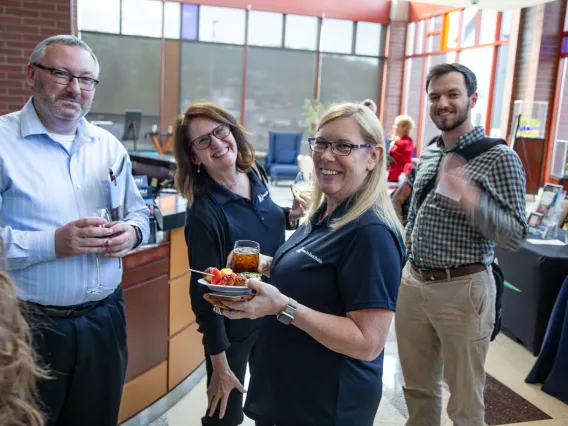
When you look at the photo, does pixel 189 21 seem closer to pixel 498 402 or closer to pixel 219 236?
pixel 498 402

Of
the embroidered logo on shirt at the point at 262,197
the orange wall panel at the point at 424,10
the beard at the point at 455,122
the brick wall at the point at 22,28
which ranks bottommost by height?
the embroidered logo on shirt at the point at 262,197

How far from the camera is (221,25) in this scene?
14.2 metres

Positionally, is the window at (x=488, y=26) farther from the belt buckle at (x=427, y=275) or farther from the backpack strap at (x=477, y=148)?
the belt buckle at (x=427, y=275)

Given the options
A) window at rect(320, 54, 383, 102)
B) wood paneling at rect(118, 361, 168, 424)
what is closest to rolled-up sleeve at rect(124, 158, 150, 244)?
wood paneling at rect(118, 361, 168, 424)

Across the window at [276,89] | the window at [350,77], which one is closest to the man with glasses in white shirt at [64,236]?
the window at [276,89]

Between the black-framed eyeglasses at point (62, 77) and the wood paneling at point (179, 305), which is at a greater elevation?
the black-framed eyeglasses at point (62, 77)

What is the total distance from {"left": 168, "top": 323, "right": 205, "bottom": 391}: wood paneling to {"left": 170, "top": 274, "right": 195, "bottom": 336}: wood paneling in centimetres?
6

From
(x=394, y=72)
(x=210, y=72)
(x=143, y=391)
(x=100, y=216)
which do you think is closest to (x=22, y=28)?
(x=143, y=391)

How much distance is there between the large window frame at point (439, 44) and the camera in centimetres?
1143

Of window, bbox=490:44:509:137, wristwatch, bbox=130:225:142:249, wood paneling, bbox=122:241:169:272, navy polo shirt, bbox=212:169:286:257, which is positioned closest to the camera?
navy polo shirt, bbox=212:169:286:257

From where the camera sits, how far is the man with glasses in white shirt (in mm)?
1772

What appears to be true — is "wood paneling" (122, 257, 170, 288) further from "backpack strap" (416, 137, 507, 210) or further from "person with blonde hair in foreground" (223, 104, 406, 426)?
"backpack strap" (416, 137, 507, 210)

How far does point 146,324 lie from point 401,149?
5245 millimetres

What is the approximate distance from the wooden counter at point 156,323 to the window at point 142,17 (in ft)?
39.9
